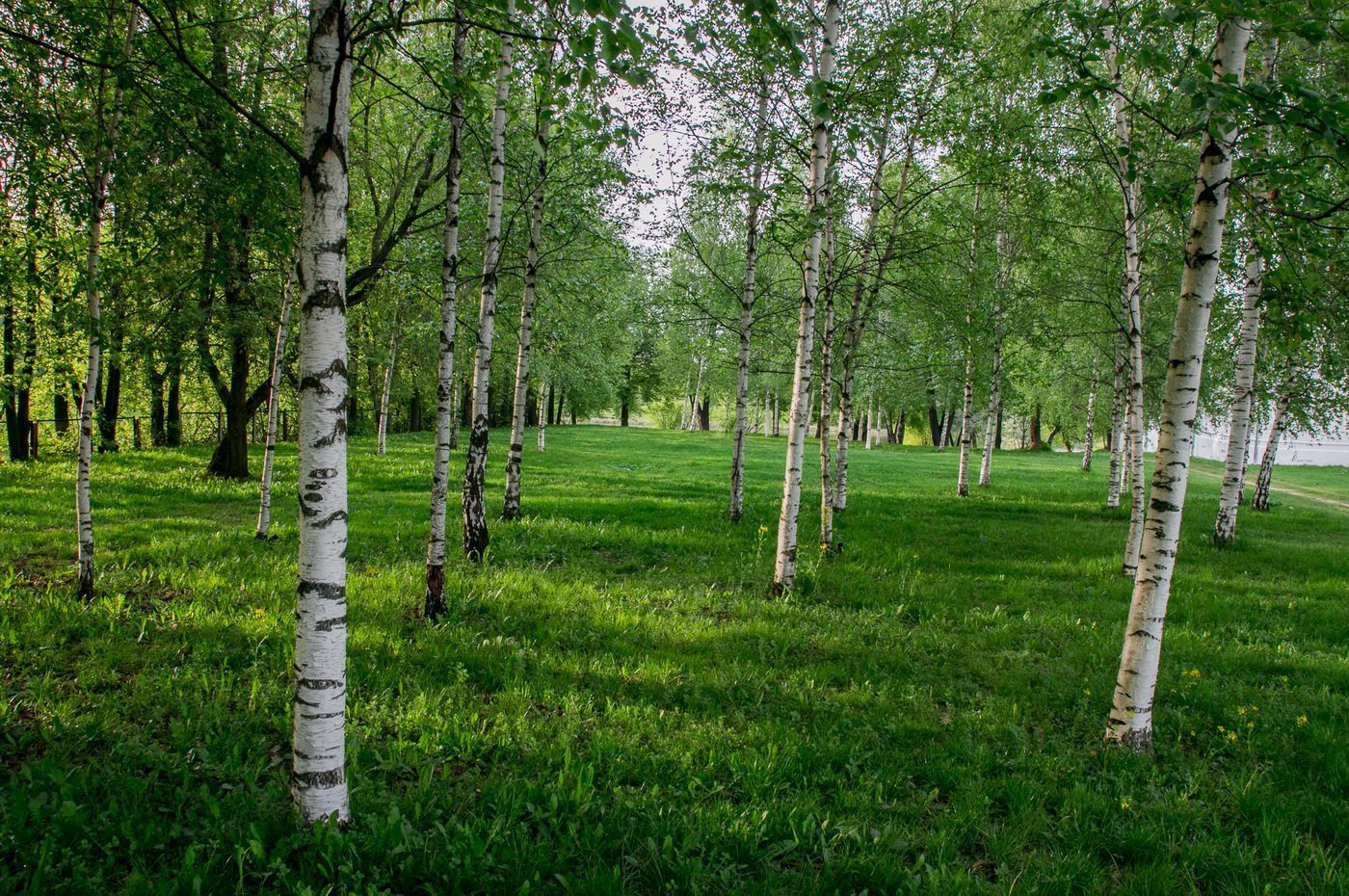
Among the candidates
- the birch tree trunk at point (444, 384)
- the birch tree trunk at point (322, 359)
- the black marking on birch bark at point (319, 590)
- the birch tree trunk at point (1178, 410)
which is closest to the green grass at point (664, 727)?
the birch tree trunk at point (444, 384)

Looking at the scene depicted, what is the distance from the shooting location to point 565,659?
18.8ft

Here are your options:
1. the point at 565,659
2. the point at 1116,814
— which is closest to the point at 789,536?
the point at 565,659

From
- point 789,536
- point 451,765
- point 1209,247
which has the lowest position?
point 451,765

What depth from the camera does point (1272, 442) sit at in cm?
1595

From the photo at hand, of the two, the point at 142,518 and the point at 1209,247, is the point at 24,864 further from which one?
the point at 142,518

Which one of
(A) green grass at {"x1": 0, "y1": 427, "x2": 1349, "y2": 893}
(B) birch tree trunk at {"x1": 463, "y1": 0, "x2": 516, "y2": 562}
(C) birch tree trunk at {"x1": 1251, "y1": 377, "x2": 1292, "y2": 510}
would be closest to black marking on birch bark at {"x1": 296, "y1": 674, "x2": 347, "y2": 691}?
(A) green grass at {"x1": 0, "y1": 427, "x2": 1349, "y2": 893}

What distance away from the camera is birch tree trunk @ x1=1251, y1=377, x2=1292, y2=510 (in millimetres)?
14961

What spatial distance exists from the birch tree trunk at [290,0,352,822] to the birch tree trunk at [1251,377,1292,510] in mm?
19366

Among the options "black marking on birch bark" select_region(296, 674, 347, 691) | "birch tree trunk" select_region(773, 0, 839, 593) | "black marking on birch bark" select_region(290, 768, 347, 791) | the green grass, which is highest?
"birch tree trunk" select_region(773, 0, 839, 593)

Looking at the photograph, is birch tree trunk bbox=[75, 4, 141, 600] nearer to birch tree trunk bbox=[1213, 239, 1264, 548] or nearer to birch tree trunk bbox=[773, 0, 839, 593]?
birch tree trunk bbox=[773, 0, 839, 593]

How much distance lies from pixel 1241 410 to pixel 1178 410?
9641mm

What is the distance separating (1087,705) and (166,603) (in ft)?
28.6

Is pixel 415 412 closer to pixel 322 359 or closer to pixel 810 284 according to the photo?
pixel 810 284

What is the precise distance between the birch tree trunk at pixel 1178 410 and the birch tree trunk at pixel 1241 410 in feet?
28.4
